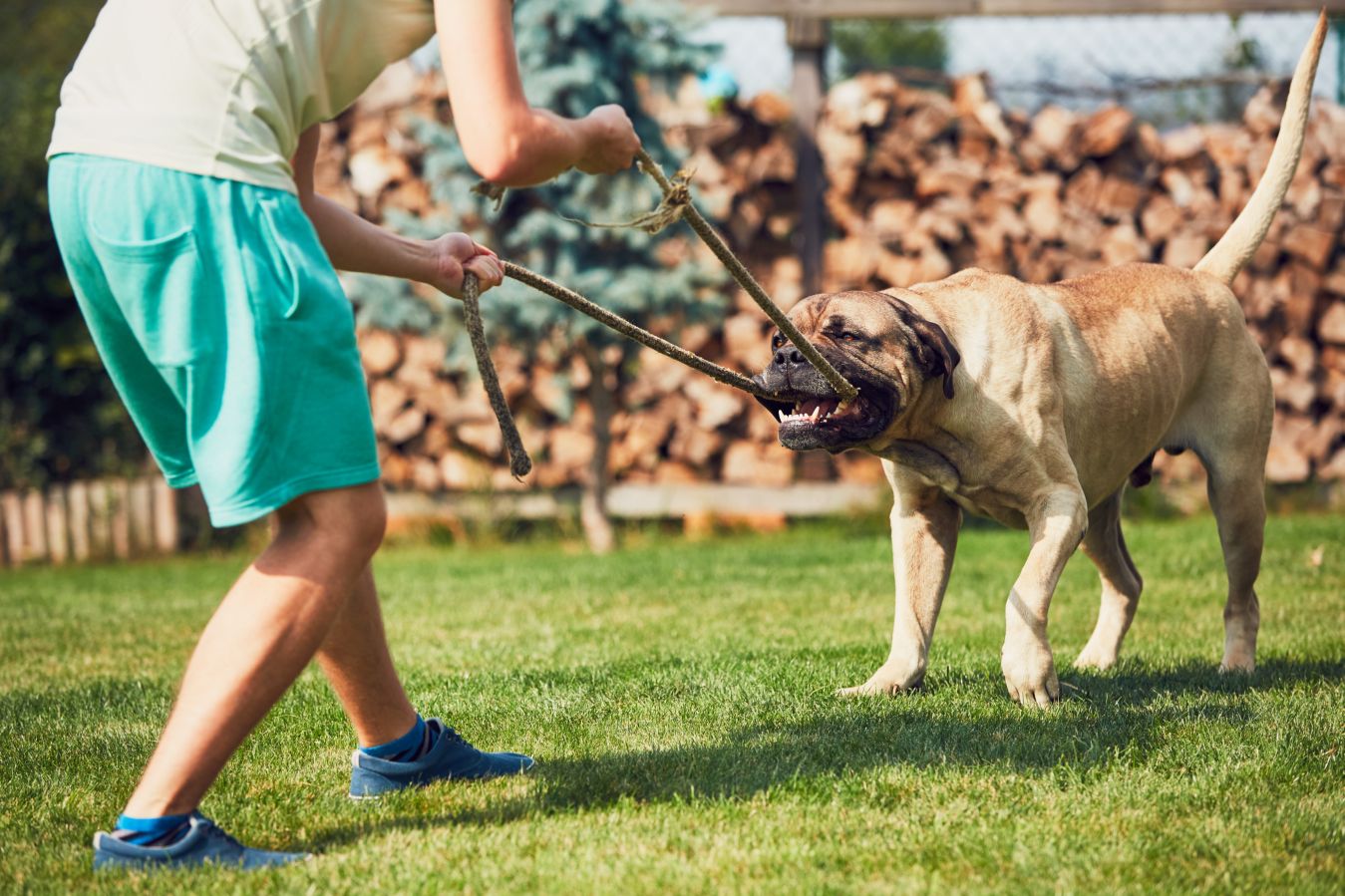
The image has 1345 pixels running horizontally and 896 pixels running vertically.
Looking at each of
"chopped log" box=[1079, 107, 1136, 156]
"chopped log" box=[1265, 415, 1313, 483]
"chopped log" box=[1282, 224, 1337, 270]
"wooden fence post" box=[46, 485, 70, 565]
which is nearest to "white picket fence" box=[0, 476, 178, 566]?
"wooden fence post" box=[46, 485, 70, 565]

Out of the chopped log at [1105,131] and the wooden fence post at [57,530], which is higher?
the chopped log at [1105,131]

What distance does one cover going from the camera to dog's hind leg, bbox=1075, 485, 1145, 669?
4.26 m

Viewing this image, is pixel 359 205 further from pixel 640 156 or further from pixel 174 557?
pixel 640 156

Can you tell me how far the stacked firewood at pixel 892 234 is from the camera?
8516 millimetres

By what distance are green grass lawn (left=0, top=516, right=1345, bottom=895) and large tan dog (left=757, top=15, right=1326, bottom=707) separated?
28 centimetres

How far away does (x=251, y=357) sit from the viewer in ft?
7.07

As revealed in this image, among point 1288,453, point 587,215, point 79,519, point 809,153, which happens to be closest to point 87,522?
point 79,519

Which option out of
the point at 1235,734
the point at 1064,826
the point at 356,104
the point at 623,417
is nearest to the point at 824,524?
the point at 623,417

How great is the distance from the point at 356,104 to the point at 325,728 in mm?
6860

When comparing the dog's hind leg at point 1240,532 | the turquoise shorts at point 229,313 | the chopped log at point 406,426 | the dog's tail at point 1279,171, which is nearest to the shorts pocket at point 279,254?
the turquoise shorts at point 229,313

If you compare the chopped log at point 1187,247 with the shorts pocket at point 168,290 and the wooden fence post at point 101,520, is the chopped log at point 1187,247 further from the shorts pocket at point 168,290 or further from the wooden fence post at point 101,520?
the shorts pocket at point 168,290

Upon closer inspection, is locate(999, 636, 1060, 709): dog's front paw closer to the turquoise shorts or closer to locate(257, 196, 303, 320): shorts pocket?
the turquoise shorts

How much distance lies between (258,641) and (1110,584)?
9.91 feet

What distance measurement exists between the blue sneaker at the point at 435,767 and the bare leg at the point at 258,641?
57 cm
